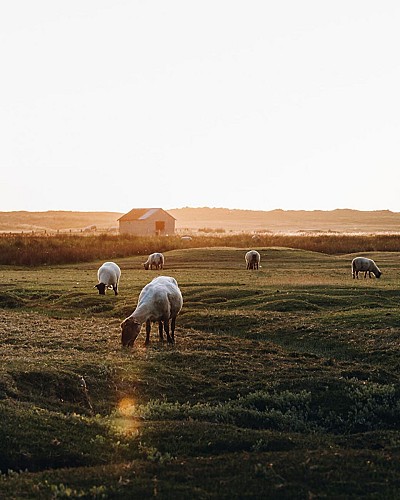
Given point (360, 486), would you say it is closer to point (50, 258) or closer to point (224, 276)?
point (224, 276)

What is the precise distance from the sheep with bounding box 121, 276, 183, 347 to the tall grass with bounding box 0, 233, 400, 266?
39.1 metres

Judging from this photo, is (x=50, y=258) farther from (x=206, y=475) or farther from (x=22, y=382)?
(x=206, y=475)

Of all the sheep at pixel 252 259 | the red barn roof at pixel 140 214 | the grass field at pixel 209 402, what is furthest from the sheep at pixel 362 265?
the red barn roof at pixel 140 214

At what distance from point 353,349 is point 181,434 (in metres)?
10.4

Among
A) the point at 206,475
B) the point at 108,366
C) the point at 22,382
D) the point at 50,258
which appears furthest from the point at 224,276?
the point at 206,475

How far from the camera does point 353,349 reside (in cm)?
2084

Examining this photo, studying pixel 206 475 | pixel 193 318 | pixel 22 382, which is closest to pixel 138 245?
pixel 193 318

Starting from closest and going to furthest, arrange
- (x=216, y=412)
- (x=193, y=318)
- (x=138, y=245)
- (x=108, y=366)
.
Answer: (x=216, y=412) < (x=108, y=366) < (x=193, y=318) < (x=138, y=245)

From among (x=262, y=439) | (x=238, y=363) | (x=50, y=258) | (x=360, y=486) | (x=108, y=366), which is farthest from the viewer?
(x=50, y=258)

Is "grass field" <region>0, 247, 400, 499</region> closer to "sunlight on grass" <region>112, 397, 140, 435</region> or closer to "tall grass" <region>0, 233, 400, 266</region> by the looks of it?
"sunlight on grass" <region>112, 397, 140, 435</region>

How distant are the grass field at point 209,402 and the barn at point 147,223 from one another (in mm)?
82240

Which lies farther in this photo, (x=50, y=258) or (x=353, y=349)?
(x=50, y=258)

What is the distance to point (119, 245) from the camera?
68062mm

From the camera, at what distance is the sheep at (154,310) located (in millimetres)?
20031
